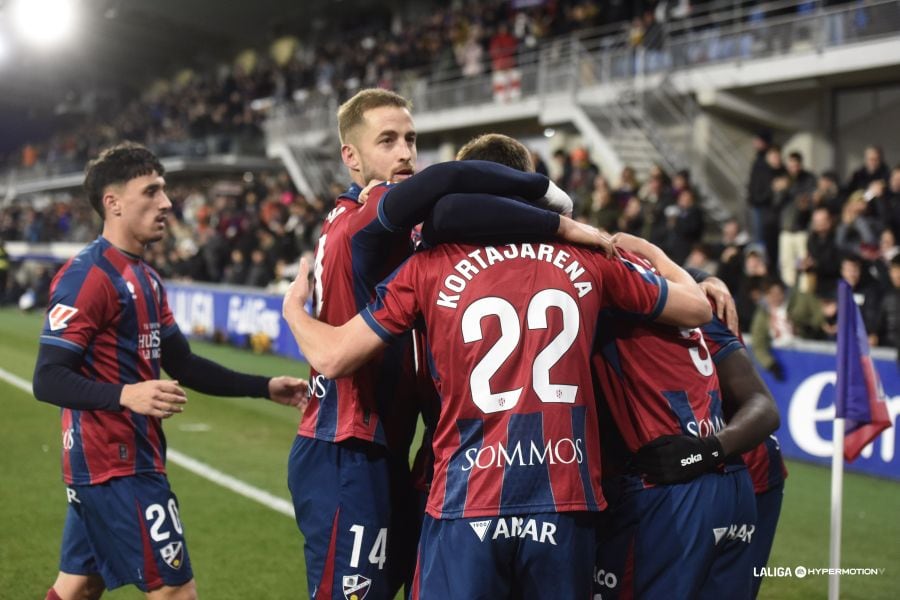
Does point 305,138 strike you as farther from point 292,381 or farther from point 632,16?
point 292,381

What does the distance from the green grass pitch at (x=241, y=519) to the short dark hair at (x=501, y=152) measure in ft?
11.0

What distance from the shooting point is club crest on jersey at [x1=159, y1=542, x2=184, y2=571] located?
385cm

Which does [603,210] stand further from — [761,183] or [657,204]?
[761,183]

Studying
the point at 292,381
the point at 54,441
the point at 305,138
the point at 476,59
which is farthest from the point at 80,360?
the point at 305,138

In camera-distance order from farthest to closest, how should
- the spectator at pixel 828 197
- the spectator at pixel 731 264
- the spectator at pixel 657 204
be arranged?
the spectator at pixel 657 204
the spectator at pixel 828 197
the spectator at pixel 731 264

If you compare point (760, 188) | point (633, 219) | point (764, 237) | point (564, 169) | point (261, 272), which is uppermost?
point (564, 169)

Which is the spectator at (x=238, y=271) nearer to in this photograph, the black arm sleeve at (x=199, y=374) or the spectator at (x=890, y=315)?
the spectator at (x=890, y=315)

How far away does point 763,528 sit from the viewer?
3852mm

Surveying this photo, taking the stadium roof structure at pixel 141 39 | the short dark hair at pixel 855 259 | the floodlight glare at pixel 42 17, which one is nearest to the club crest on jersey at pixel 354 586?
the short dark hair at pixel 855 259

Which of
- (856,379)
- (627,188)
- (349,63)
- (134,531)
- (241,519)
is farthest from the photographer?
(349,63)

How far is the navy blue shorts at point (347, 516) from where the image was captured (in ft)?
11.4

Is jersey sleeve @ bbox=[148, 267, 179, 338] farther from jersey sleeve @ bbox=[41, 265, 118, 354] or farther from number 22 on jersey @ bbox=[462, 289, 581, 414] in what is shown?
number 22 on jersey @ bbox=[462, 289, 581, 414]

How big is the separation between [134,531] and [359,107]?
1.82 meters

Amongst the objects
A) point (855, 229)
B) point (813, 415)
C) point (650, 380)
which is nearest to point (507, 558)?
point (650, 380)
